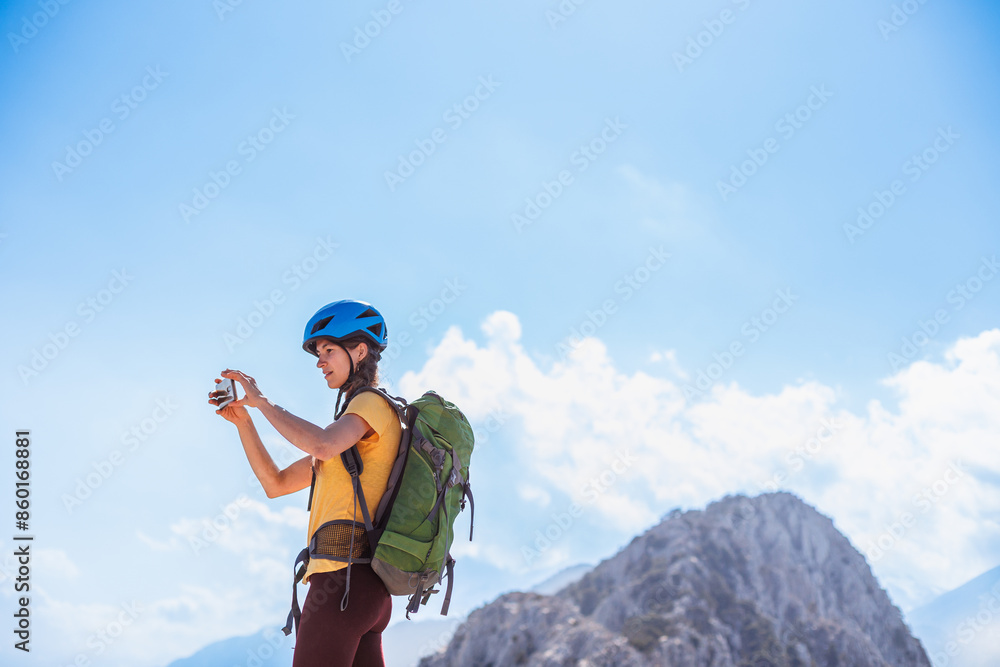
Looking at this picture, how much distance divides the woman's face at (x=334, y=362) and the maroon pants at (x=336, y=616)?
1.21 m

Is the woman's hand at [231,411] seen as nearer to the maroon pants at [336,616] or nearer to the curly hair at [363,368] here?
the curly hair at [363,368]

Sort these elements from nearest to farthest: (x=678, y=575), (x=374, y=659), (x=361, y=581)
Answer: (x=361, y=581)
(x=374, y=659)
(x=678, y=575)

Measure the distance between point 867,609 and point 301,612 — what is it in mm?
138861

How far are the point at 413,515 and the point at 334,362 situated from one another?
3.76 ft

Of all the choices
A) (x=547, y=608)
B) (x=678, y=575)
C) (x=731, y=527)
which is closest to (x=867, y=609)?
(x=731, y=527)

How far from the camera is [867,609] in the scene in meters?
116

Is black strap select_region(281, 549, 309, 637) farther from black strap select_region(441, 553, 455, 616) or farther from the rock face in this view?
the rock face

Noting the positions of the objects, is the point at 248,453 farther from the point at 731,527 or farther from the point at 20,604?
the point at 731,527

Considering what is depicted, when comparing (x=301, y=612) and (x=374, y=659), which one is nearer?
(x=301, y=612)

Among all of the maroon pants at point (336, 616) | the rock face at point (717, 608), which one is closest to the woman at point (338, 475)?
the maroon pants at point (336, 616)

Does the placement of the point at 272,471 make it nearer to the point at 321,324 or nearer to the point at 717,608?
the point at 321,324

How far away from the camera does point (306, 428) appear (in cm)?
359

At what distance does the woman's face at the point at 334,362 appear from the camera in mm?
4297

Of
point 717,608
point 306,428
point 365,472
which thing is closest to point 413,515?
point 365,472
